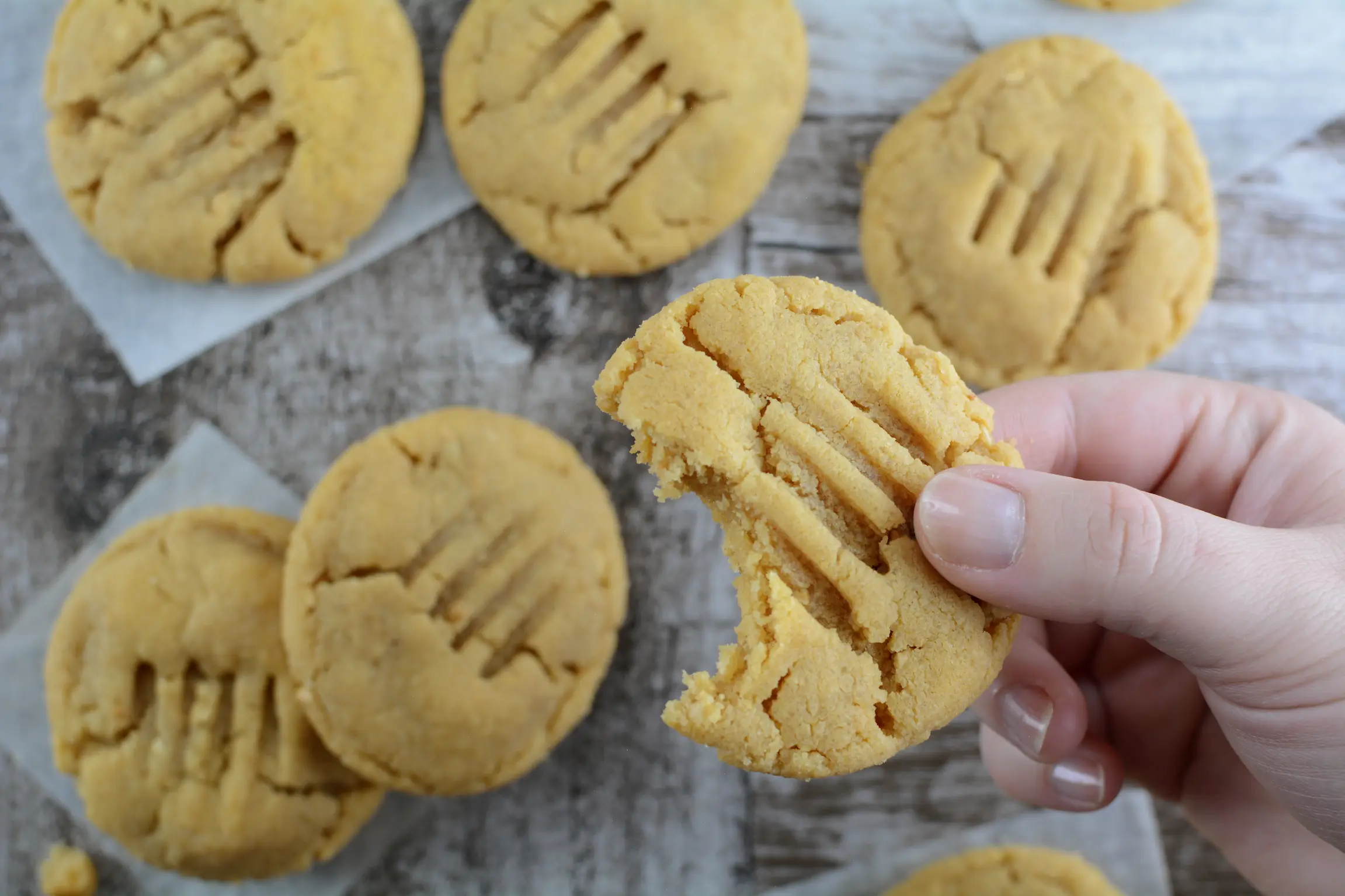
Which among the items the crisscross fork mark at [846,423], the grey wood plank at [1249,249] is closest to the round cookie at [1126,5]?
the grey wood plank at [1249,249]

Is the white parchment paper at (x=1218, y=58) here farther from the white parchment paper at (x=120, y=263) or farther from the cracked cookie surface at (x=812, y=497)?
the cracked cookie surface at (x=812, y=497)

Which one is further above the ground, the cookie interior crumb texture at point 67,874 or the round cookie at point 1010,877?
the cookie interior crumb texture at point 67,874

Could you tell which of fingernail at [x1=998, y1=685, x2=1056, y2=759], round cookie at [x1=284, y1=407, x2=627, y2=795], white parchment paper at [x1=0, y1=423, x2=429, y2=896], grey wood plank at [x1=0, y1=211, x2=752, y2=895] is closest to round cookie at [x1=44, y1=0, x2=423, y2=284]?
grey wood plank at [x1=0, y1=211, x2=752, y2=895]

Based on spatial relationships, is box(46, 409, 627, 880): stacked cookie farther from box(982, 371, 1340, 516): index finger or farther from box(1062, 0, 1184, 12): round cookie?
box(1062, 0, 1184, 12): round cookie

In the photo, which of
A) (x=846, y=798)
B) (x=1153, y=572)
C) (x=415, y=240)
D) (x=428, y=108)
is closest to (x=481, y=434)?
(x=415, y=240)

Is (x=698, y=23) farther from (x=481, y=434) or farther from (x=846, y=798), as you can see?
(x=846, y=798)

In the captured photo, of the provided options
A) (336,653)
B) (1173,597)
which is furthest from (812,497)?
(336,653)
